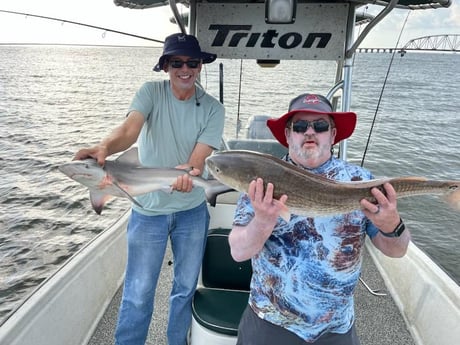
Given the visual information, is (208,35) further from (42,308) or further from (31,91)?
(31,91)

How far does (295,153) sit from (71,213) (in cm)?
861

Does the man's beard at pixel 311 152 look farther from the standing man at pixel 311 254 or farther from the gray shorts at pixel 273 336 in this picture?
the gray shorts at pixel 273 336

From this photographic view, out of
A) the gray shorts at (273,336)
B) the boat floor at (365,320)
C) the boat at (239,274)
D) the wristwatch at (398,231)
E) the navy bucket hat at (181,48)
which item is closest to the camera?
the wristwatch at (398,231)

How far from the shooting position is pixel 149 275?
3.03 meters

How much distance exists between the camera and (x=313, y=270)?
2137 mm

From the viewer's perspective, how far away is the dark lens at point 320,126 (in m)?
2.20

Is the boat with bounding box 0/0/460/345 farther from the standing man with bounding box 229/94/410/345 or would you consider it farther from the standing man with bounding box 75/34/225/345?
the standing man with bounding box 229/94/410/345

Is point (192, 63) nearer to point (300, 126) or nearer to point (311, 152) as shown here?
point (300, 126)

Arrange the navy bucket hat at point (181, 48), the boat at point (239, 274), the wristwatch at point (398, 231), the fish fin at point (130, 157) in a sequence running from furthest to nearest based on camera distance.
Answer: the boat at point (239, 274)
the navy bucket hat at point (181, 48)
the fish fin at point (130, 157)
the wristwatch at point (398, 231)

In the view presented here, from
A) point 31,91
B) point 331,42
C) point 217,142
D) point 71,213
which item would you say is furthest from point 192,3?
point 31,91

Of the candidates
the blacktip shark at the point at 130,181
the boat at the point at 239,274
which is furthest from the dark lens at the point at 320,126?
the boat at the point at 239,274

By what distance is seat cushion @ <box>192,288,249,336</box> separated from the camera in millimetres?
2865

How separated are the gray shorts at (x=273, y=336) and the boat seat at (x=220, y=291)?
21.9 inches

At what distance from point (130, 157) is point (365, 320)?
9.73 feet
